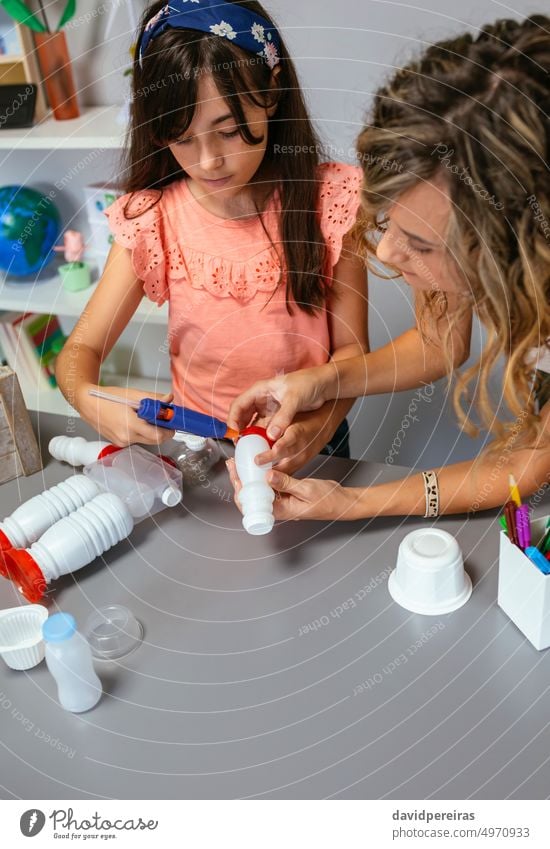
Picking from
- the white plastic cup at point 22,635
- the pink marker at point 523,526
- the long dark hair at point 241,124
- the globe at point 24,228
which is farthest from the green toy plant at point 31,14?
the pink marker at point 523,526

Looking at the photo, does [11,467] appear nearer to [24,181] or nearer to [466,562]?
[466,562]

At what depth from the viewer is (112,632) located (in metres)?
0.78

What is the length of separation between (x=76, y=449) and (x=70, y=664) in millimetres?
347

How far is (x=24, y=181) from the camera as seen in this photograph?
1909mm

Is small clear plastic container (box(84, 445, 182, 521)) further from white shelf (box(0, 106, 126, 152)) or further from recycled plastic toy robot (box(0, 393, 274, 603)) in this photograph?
white shelf (box(0, 106, 126, 152))

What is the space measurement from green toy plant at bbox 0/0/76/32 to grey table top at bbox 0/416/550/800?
3.92 feet

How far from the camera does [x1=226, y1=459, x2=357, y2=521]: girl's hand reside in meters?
0.87

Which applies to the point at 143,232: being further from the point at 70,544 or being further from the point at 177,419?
the point at 70,544

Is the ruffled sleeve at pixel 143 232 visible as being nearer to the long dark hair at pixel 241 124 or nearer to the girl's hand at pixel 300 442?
the long dark hair at pixel 241 124

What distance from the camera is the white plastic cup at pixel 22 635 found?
75cm

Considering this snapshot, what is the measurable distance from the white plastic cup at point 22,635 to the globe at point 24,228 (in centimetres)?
111

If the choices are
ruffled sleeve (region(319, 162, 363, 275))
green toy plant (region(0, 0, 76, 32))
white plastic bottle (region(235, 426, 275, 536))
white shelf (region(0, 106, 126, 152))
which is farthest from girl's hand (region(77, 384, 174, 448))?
green toy plant (region(0, 0, 76, 32))

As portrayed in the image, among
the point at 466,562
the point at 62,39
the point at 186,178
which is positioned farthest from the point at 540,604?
the point at 62,39
